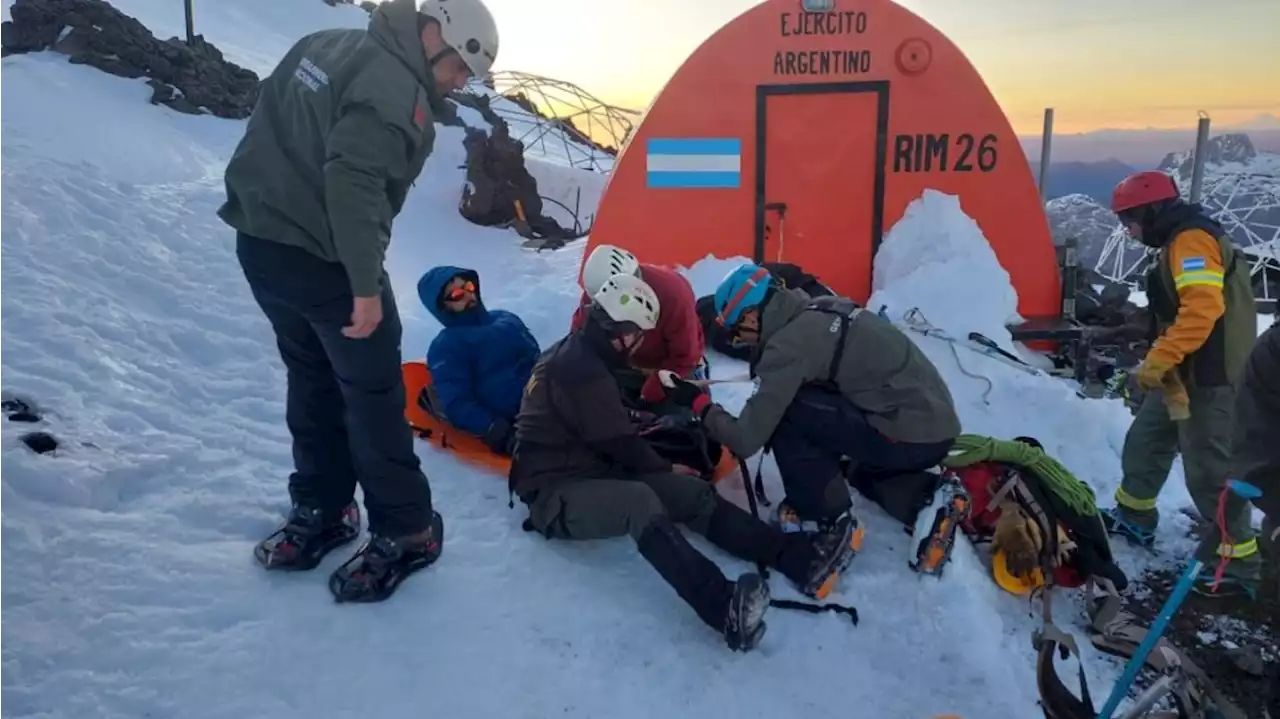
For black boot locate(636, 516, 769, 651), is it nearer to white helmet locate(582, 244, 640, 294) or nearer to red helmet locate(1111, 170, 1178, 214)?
white helmet locate(582, 244, 640, 294)

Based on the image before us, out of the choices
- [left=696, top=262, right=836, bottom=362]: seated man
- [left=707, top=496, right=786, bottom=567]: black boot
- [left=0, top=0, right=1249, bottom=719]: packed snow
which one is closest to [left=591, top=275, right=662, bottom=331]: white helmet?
[left=707, top=496, right=786, bottom=567]: black boot

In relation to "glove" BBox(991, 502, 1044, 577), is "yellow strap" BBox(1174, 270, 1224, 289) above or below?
above

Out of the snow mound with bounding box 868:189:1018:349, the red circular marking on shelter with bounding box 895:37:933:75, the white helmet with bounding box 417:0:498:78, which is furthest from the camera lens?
the red circular marking on shelter with bounding box 895:37:933:75

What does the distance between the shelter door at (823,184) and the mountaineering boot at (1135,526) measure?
8.64ft

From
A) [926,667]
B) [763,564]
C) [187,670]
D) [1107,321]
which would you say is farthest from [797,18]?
[187,670]

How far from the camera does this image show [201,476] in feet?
12.4

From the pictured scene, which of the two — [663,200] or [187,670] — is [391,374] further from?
[663,200]

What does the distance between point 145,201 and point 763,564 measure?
6.02m

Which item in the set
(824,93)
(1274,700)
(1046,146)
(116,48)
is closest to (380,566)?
(1274,700)

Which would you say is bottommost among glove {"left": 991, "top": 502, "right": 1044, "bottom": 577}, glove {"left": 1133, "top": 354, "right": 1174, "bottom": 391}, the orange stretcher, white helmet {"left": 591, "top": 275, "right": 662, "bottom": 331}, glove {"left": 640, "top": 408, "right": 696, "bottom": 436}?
glove {"left": 991, "top": 502, "right": 1044, "bottom": 577}

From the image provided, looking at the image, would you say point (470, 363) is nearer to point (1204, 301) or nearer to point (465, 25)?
point (465, 25)

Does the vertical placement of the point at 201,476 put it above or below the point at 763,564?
above

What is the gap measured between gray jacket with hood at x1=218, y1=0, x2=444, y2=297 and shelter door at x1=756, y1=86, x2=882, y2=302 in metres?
4.15

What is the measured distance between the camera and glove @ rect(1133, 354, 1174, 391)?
4.14 m
